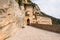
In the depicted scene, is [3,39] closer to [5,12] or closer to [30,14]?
[5,12]

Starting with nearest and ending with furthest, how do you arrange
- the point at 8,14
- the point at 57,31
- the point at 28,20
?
1. the point at 8,14
2. the point at 57,31
3. the point at 28,20

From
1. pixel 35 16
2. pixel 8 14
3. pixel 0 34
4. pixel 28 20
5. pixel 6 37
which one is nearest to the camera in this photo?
pixel 0 34

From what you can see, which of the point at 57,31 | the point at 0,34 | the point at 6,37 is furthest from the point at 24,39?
the point at 57,31

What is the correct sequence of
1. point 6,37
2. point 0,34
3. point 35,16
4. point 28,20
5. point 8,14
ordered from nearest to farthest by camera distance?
point 0,34 → point 6,37 → point 8,14 → point 28,20 → point 35,16

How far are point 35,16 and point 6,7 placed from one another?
20353 mm

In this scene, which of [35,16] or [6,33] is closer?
[6,33]

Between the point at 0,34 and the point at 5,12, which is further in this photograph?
the point at 5,12

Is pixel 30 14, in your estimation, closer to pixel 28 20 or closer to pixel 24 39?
pixel 28 20

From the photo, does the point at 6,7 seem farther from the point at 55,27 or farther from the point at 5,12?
the point at 55,27

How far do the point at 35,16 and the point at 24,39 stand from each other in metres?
20.6

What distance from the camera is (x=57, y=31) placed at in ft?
47.5

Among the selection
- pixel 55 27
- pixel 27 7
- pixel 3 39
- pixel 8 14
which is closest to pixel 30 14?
pixel 27 7

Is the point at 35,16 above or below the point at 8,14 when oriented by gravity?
below

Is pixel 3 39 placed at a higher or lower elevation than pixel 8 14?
lower
